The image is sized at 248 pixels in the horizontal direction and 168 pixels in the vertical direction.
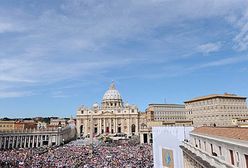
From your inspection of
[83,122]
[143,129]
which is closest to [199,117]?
[143,129]

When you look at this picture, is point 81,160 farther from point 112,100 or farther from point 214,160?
point 112,100

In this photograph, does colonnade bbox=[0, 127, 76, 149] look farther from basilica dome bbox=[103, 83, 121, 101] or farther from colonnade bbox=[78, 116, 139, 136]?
basilica dome bbox=[103, 83, 121, 101]

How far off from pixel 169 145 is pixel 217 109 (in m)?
58.9

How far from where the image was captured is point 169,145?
87.0 ft

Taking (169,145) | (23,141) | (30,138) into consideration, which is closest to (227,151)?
(169,145)

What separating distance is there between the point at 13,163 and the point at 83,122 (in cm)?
10067

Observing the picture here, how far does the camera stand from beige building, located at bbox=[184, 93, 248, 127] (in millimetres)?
79312

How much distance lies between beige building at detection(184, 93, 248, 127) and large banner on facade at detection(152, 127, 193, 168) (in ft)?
173

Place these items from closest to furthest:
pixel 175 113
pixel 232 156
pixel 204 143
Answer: pixel 232 156, pixel 204 143, pixel 175 113

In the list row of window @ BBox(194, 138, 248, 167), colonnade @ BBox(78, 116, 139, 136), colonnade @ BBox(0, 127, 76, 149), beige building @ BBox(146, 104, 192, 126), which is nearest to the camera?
row of window @ BBox(194, 138, 248, 167)

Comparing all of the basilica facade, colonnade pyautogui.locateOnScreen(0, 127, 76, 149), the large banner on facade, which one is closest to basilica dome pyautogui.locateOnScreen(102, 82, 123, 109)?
the basilica facade

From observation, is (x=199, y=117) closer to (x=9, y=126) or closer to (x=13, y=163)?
(x=13, y=163)

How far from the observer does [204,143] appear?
16750 millimetres

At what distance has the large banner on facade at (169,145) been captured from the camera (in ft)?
79.3
